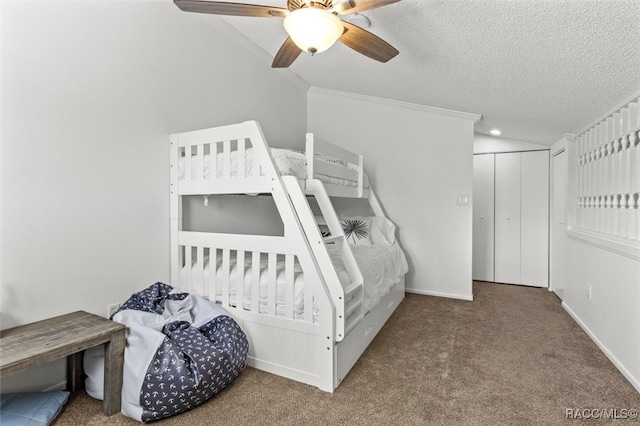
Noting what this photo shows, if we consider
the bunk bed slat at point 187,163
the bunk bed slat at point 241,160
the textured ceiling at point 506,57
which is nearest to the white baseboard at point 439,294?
the textured ceiling at point 506,57

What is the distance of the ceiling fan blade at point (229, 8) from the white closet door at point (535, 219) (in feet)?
13.1

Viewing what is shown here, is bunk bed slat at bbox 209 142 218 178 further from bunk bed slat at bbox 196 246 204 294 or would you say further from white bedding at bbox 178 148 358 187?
bunk bed slat at bbox 196 246 204 294

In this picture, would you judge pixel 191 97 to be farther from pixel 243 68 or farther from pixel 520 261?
pixel 520 261

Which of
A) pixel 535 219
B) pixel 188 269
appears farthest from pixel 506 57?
pixel 535 219

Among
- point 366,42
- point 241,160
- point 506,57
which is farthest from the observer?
point 241,160

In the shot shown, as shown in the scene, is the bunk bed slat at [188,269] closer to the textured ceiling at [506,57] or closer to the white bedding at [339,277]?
the white bedding at [339,277]

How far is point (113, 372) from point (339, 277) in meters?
1.27

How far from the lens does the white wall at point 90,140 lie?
1653mm

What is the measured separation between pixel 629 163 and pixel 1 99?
350 centimetres

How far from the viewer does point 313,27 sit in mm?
1479

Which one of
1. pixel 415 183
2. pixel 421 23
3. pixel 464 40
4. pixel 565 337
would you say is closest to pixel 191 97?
pixel 421 23

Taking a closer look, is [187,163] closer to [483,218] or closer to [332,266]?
[332,266]

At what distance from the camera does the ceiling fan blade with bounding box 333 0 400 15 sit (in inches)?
55.7

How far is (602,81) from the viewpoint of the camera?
1.95m
